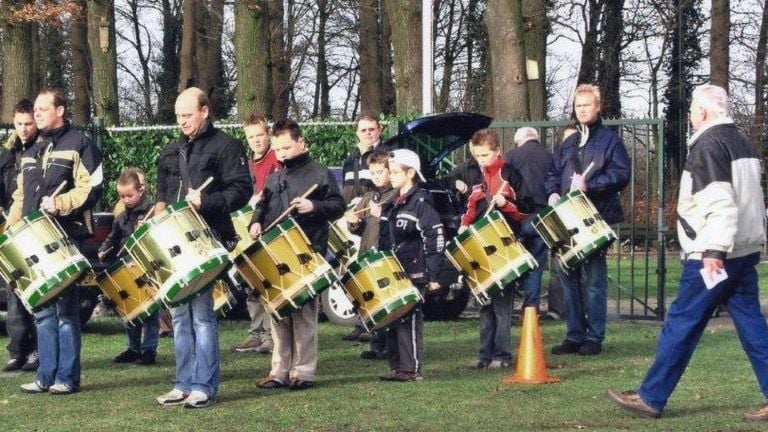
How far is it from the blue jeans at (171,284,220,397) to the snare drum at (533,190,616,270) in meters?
3.19

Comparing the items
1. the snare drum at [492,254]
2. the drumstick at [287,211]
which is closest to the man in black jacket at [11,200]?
the drumstick at [287,211]

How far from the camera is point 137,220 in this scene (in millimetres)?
11703

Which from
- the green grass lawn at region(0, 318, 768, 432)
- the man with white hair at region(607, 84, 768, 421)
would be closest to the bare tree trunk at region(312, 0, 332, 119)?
the green grass lawn at region(0, 318, 768, 432)

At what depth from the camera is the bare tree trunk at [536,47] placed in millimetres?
23438

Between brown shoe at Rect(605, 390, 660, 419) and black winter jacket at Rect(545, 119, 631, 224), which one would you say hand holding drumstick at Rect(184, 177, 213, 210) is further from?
black winter jacket at Rect(545, 119, 631, 224)

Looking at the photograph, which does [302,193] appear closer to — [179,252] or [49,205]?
[179,252]

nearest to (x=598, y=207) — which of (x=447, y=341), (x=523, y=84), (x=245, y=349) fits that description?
(x=447, y=341)

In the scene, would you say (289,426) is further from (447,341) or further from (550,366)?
(447,341)

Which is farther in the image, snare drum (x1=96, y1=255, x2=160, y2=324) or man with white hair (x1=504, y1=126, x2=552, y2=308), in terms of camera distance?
man with white hair (x1=504, y1=126, x2=552, y2=308)

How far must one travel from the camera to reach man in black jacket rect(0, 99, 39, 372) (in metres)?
10.2

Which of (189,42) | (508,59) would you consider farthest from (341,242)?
(189,42)

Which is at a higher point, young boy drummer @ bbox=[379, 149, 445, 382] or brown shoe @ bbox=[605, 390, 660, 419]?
young boy drummer @ bbox=[379, 149, 445, 382]

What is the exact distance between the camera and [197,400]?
29.4 ft

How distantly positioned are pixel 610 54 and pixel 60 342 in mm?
34645
